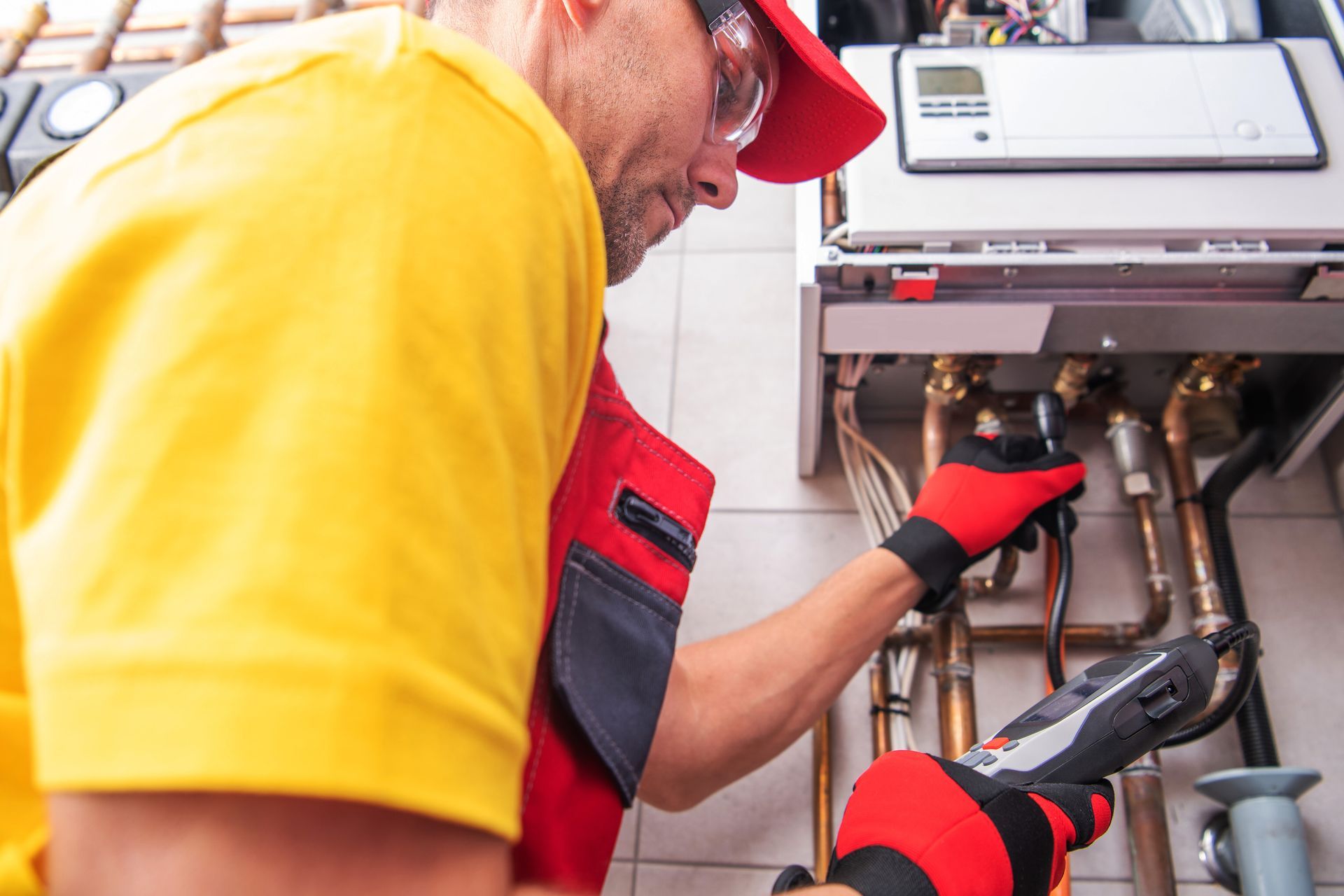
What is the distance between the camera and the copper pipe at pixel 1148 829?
1.06 meters

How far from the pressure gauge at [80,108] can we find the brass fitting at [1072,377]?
151 centimetres

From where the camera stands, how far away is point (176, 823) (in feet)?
0.99

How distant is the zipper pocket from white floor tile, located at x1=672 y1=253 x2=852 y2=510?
1.97 feet

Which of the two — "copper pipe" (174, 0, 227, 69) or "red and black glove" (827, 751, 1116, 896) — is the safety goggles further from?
"copper pipe" (174, 0, 227, 69)

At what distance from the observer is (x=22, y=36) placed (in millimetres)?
1807

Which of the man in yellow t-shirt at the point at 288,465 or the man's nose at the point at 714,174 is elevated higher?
the man in yellow t-shirt at the point at 288,465

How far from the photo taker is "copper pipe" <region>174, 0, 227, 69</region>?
167cm

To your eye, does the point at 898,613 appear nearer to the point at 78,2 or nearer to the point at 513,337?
the point at 513,337

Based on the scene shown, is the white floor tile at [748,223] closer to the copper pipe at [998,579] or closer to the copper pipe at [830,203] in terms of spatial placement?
the copper pipe at [830,203]

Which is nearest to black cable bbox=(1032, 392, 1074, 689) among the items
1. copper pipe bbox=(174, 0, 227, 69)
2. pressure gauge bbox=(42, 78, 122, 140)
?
pressure gauge bbox=(42, 78, 122, 140)

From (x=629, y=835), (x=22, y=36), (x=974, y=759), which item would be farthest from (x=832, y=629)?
(x=22, y=36)

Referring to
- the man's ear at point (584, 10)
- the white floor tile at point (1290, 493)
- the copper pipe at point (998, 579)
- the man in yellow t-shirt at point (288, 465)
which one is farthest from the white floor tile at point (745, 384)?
the man in yellow t-shirt at point (288, 465)

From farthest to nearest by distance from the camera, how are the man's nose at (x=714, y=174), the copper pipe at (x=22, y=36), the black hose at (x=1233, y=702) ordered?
1. the copper pipe at (x=22, y=36)
2. the black hose at (x=1233, y=702)
3. the man's nose at (x=714, y=174)

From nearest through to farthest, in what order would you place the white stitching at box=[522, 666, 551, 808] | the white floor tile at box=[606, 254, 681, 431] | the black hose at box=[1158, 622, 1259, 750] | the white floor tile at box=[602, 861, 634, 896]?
the white stitching at box=[522, 666, 551, 808] < the black hose at box=[1158, 622, 1259, 750] < the white floor tile at box=[602, 861, 634, 896] < the white floor tile at box=[606, 254, 681, 431]
